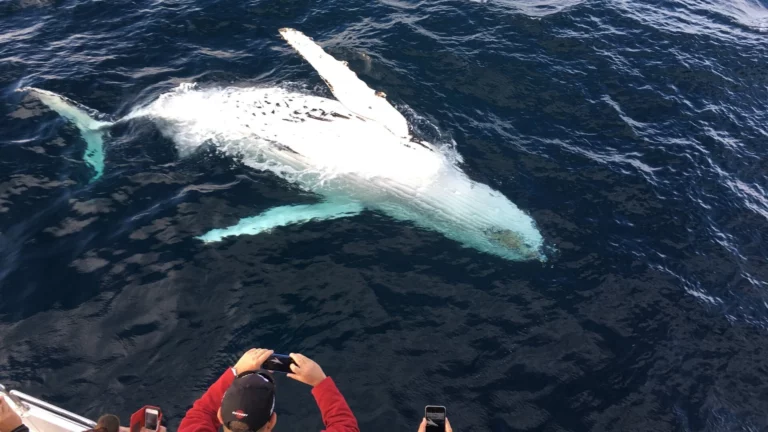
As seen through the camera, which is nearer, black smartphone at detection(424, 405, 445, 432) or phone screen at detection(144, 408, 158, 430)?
black smartphone at detection(424, 405, 445, 432)

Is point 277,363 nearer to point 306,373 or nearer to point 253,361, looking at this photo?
point 253,361

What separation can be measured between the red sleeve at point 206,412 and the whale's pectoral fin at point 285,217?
6.42 m

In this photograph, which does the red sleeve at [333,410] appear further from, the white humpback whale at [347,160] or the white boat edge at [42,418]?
the white humpback whale at [347,160]

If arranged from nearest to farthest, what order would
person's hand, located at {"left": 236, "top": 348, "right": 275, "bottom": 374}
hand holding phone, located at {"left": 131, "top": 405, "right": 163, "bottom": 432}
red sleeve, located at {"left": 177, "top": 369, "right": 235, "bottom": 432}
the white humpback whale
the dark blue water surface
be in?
red sleeve, located at {"left": 177, "top": 369, "right": 235, "bottom": 432}, person's hand, located at {"left": 236, "top": 348, "right": 275, "bottom": 374}, hand holding phone, located at {"left": 131, "top": 405, "right": 163, "bottom": 432}, the dark blue water surface, the white humpback whale

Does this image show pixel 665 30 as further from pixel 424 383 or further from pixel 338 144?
pixel 424 383

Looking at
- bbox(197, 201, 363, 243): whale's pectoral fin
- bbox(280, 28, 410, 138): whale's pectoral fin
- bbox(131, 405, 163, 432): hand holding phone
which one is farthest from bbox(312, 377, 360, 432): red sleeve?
bbox(280, 28, 410, 138): whale's pectoral fin

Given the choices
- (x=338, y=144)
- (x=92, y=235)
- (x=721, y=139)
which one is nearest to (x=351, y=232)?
(x=338, y=144)

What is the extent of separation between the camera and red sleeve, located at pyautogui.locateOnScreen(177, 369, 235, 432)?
251 inches

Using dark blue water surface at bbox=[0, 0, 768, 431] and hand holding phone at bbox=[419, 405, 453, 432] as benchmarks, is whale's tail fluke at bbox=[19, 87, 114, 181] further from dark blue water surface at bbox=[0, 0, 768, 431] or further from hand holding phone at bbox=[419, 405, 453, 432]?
hand holding phone at bbox=[419, 405, 453, 432]

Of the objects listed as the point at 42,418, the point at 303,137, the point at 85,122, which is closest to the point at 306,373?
the point at 42,418

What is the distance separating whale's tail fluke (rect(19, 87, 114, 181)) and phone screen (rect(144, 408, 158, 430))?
9669 millimetres

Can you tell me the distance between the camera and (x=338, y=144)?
14.4 metres

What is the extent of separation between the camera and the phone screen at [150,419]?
296 inches

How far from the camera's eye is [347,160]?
563 inches
